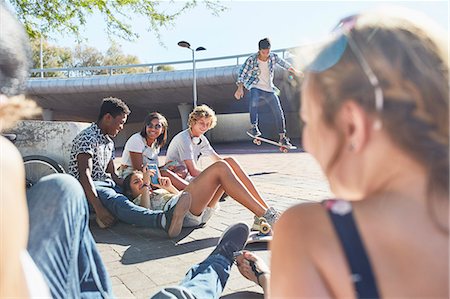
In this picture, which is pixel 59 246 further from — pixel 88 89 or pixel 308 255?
pixel 88 89

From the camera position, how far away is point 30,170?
4.68 m

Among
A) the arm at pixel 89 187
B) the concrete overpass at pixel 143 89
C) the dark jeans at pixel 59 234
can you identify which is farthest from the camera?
the concrete overpass at pixel 143 89

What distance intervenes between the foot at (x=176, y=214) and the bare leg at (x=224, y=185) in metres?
0.18

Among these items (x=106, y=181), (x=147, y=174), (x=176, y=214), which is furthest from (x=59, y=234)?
(x=106, y=181)

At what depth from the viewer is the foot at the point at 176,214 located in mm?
3451

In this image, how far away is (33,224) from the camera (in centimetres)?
145

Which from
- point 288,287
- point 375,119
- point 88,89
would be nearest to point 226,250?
point 288,287

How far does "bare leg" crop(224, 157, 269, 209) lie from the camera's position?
3.68 metres

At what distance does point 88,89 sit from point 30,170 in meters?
20.4

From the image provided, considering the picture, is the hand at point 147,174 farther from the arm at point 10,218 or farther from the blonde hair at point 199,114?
the arm at point 10,218

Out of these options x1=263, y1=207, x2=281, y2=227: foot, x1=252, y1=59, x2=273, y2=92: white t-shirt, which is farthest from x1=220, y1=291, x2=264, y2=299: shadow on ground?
x1=252, y1=59, x2=273, y2=92: white t-shirt

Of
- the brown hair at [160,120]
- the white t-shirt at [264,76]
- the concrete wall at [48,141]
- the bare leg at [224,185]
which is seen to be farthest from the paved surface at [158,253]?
the white t-shirt at [264,76]

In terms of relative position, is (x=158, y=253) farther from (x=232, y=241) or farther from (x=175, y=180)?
(x=175, y=180)

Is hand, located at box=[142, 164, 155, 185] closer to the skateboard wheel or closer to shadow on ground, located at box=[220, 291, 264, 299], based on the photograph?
the skateboard wheel
